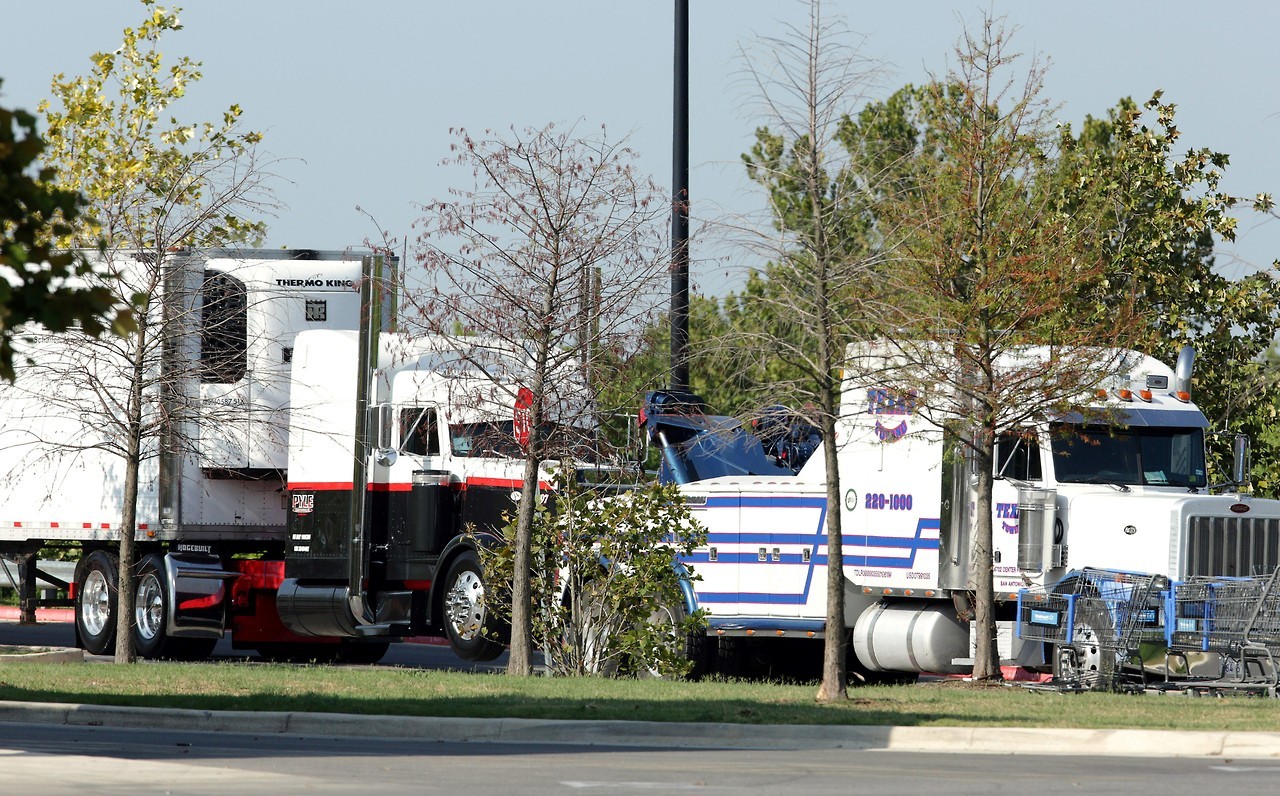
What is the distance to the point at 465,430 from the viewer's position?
69.5 ft

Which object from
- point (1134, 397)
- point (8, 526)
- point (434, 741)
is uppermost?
point (1134, 397)

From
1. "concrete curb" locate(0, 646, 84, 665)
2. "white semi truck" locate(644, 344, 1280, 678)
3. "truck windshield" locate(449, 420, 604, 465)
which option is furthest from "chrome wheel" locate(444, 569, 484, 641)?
"concrete curb" locate(0, 646, 84, 665)

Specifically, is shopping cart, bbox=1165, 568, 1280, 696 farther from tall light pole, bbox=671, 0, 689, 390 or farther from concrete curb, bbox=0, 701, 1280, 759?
tall light pole, bbox=671, 0, 689, 390

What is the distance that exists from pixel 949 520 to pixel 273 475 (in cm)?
851

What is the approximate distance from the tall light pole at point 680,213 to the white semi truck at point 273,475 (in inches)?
84.8

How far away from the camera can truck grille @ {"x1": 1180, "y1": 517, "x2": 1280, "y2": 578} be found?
16922 mm

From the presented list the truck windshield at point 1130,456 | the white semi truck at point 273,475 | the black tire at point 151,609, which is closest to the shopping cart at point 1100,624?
the truck windshield at point 1130,456

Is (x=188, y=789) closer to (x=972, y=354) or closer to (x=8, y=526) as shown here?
(x=972, y=354)

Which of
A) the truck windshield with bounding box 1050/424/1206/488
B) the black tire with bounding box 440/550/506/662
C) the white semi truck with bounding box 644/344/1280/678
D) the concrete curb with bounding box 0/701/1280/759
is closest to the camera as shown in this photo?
the concrete curb with bounding box 0/701/1280/759

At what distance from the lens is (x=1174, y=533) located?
16.9 m

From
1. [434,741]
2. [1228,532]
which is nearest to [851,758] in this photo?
[434,741]

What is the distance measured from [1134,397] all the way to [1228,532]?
5.81 ft

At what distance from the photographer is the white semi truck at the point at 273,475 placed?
2102 cm

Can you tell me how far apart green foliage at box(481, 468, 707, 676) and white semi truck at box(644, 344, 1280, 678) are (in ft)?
2.31
